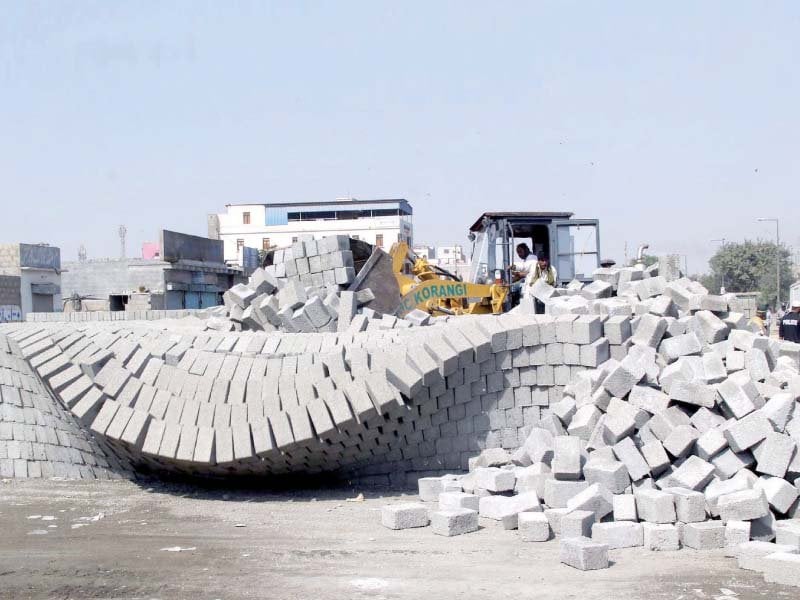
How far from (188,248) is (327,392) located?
73.1 feet

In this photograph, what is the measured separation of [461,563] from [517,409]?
2.30m

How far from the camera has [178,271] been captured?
26797 mm

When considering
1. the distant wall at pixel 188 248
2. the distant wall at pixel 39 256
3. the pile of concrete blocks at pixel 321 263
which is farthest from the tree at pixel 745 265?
the pile of concrete blocks at pixel 321 263

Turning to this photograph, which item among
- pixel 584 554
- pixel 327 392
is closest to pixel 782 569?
pixel 584 554

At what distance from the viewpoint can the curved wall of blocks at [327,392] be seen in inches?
258

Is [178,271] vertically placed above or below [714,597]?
above

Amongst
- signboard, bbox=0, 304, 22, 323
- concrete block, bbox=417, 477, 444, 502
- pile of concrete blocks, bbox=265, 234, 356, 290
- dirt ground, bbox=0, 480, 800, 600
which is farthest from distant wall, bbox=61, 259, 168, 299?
concrete block, bbox=417, 477, 444, 502

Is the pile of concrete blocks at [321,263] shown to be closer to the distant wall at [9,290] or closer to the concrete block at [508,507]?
the concrete block at [508,507]

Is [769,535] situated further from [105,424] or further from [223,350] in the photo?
[105,424]

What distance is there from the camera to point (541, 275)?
35.7 ft

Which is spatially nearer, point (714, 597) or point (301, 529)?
point (714, 597)

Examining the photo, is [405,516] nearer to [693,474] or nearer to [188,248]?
[693,474]

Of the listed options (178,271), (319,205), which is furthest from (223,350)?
(319,205)

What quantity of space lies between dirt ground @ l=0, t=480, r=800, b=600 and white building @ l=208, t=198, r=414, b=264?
44.3 m
